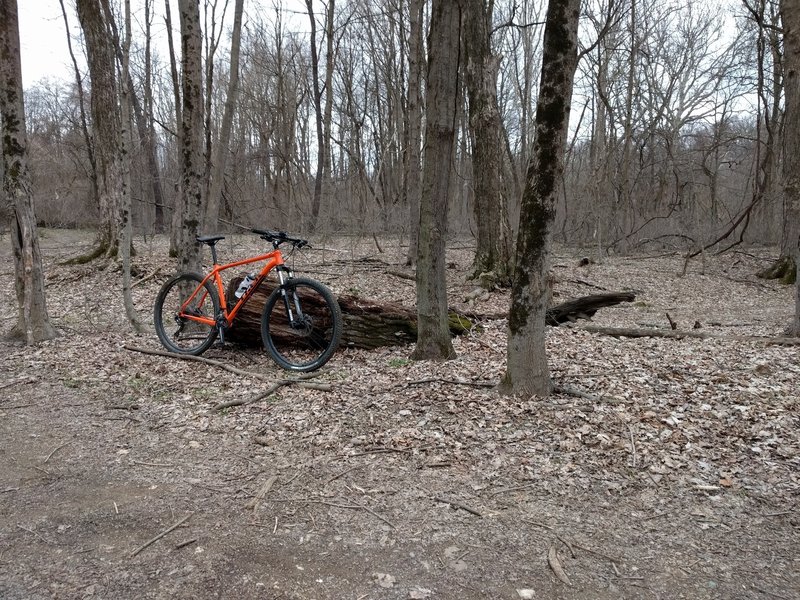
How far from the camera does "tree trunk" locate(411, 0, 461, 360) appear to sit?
17.0ft

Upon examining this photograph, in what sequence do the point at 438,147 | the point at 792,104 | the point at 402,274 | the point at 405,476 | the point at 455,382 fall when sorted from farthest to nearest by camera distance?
1. the point at 402,274
2. the point at 792,104
3. the point at 438,147
4. the point at 455,382
5. the point at 405,476

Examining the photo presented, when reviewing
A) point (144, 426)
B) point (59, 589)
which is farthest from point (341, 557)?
point (144, 426)

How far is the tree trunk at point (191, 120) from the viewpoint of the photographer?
6.54m

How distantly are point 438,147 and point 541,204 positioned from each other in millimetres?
1475

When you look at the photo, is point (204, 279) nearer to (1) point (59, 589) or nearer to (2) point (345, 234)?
(1) point (59, 589)

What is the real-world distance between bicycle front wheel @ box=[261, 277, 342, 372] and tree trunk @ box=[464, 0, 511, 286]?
527cm

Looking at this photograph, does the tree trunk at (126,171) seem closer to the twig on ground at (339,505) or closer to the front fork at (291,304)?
the front fork at (291,304)

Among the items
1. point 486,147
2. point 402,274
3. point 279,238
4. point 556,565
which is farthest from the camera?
point 402,274

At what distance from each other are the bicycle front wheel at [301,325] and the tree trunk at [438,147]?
965 mm

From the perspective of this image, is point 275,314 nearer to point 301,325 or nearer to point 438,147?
point 301,325

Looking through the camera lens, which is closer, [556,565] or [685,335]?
[556,565]

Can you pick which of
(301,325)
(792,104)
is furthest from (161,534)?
(792,104)

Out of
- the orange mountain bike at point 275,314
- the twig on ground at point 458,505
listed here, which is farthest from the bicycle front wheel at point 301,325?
the twig on ground at point 458,505

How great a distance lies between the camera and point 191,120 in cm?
656
